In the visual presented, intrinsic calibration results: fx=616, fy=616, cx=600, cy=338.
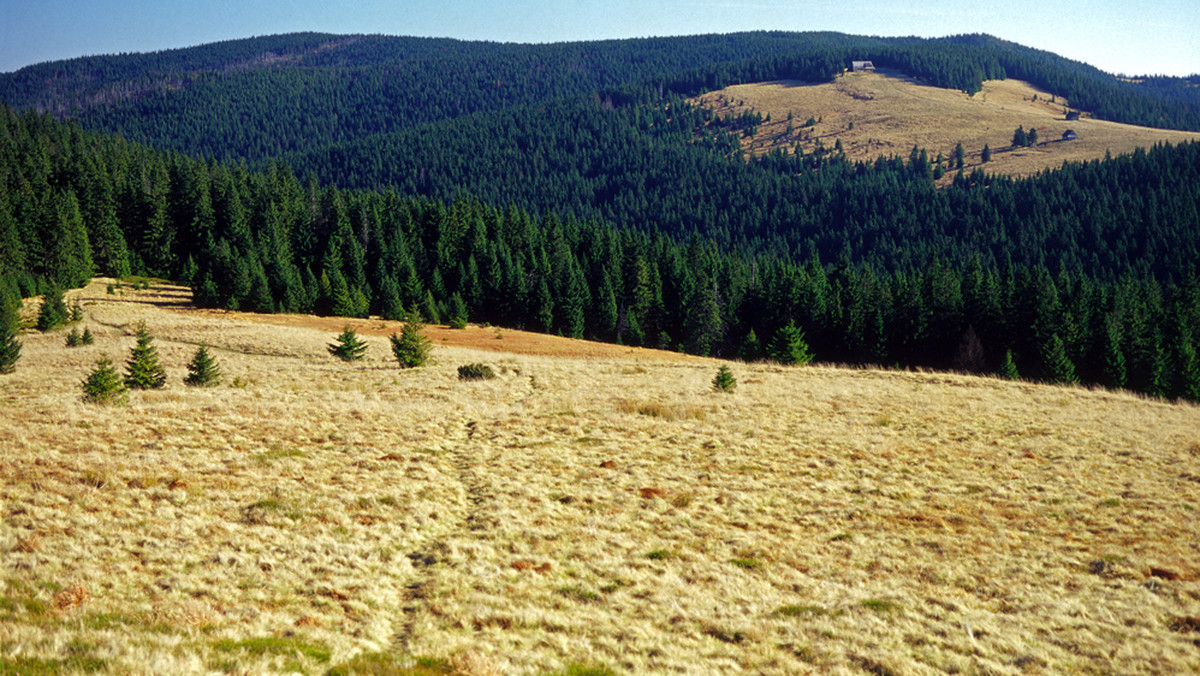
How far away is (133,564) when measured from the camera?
9664 mm

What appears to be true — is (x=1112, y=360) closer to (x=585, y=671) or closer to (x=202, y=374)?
(x=585, y=671)

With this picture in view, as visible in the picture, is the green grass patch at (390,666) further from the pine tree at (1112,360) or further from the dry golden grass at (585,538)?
the pine tree at (1112,360)

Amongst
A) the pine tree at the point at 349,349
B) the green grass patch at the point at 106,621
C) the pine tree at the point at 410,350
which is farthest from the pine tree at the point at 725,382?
the green grass patch at the point at 106,621

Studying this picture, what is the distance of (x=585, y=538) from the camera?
1295cm

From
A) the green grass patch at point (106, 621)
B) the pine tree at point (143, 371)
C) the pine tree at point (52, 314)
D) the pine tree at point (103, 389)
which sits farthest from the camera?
the pine tree at point (52, 314)

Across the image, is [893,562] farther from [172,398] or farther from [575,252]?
[575,252]

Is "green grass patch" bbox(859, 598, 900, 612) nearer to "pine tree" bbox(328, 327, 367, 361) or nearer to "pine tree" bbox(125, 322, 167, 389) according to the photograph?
"pine tree" bbox(125, 322, 167, 389)

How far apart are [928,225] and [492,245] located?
13379 centimetres

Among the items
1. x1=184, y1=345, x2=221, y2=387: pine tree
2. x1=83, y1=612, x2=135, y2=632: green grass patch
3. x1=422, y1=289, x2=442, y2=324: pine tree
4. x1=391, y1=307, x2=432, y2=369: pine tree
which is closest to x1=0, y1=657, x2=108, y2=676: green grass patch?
x1=83, y1=612, x2=135, y2=632: green grass patch

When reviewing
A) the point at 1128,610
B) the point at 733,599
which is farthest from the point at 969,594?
the point at 733,599

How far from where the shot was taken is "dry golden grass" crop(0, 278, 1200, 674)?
8680mm

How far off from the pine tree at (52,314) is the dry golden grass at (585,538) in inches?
1262

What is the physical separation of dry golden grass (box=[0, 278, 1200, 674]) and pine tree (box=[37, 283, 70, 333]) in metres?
32.1

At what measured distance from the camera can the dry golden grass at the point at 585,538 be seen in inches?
342
